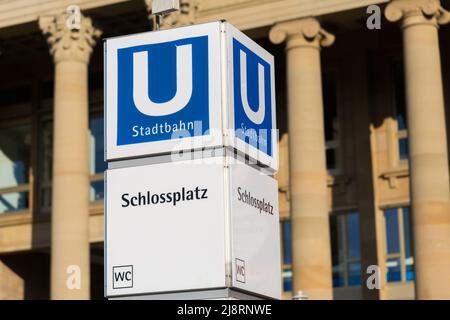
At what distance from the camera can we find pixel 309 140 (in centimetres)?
2964

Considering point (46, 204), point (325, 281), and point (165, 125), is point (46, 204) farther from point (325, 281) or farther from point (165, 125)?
point (165, 125)

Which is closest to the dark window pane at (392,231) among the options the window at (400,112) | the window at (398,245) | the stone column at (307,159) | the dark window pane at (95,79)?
the window at (398,245)

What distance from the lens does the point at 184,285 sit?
5.16 metres

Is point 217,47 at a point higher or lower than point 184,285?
A: higher

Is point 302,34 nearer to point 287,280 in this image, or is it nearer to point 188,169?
point 287,280

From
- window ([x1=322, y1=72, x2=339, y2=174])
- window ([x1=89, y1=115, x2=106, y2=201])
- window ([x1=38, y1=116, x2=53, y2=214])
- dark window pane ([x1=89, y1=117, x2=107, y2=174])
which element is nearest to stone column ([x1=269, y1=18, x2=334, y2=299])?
window ([x1=322, y1=72, x2=339, y2=174])

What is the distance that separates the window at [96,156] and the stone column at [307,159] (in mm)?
9862

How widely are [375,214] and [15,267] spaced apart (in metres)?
14.0

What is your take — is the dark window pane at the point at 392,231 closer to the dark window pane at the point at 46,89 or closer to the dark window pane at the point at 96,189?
the dark window pane at the point at 96,189

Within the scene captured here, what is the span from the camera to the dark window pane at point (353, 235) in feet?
110

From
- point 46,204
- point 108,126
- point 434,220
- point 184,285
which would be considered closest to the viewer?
point 184,285

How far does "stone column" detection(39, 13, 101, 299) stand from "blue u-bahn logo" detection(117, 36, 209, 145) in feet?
83.7

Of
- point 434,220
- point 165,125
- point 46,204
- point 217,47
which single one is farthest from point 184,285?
point 46,204

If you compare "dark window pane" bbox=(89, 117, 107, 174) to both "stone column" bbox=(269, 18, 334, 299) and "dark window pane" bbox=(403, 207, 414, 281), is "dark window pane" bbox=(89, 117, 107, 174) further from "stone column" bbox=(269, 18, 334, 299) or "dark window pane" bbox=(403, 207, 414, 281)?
"dark window pane" bbox=(403, 207, 414, 281)
